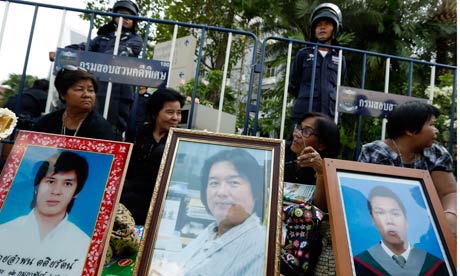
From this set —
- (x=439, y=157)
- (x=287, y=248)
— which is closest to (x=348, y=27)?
(x=439, y=157)

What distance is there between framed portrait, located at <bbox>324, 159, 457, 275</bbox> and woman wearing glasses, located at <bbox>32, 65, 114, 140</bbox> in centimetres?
134

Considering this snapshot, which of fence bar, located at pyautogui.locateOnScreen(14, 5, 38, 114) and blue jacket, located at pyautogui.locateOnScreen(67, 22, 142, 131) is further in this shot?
blue jacket, located at pyautogui.locateOnScreen(67, 22, 142, 131)

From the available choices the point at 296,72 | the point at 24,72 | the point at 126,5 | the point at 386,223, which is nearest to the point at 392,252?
the point at 386,223

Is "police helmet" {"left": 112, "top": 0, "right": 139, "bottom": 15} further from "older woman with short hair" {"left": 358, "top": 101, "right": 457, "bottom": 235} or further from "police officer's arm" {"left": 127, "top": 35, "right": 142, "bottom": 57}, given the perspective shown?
"older woman with short hair" {"left": 358, "top": 101, "right": 457, "bottom": 235}

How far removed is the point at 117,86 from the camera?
2576mm

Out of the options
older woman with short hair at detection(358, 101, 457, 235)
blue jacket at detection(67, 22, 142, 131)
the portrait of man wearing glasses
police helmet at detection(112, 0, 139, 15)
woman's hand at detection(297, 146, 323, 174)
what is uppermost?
police helmet at detection(112, 0, 139, 15)

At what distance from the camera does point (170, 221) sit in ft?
3.92

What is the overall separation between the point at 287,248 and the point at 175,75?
200 centimetres

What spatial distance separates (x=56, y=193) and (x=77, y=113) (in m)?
0.86

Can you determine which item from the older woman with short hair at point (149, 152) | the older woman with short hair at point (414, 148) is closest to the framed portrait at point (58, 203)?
the older woman with short hair at point (149, 152)

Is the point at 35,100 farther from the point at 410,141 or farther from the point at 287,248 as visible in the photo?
the point at 410,141

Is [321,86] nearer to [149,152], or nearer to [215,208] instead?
[149,152]

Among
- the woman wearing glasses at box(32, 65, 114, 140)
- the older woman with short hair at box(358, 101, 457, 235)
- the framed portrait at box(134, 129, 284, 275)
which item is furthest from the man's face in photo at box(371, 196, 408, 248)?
the woman wearing glasses at box(32, 65, 114, 140)

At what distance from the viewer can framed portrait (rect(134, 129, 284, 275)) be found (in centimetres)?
110
